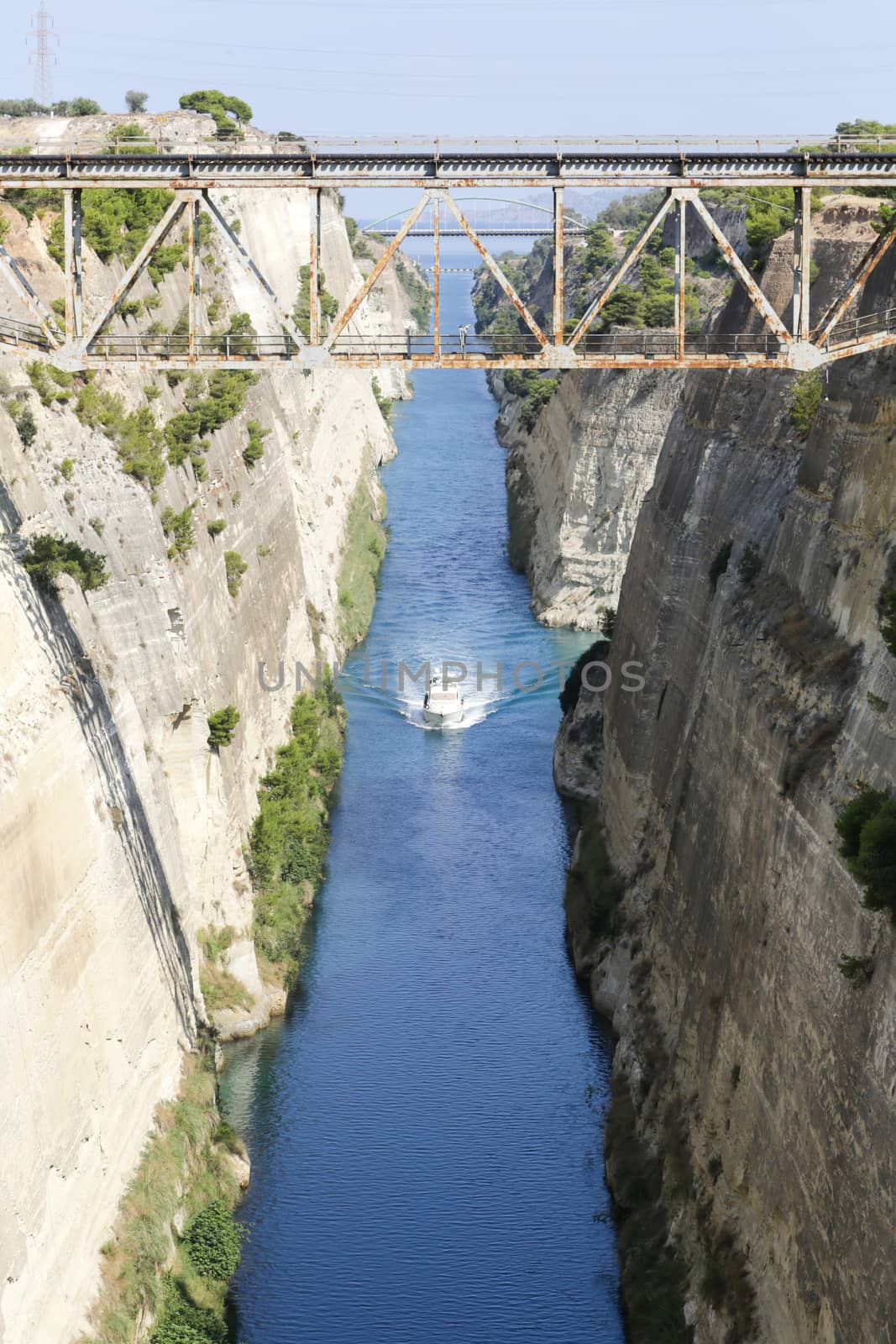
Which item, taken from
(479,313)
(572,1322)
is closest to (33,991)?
(572,1322)

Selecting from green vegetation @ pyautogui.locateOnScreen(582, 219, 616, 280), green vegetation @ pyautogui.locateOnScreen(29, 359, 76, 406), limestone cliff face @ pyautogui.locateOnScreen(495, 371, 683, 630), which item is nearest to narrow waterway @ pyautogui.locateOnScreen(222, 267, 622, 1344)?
limestone cliff face @ pyautogui.locateOnScreen(495, 371, 683, 630)

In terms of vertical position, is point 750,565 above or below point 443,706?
above

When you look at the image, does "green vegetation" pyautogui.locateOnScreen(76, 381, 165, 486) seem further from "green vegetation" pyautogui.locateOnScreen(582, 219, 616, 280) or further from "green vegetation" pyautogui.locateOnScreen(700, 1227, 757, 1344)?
"green vegetation" pyautogui.locateOnScreen(582, 219, 616, 280)

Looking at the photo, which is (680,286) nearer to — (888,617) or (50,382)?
(888,617)

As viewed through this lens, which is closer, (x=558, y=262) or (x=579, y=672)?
(x=558, y=262)

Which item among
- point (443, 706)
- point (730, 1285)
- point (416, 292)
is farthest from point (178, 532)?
point (416, 292)

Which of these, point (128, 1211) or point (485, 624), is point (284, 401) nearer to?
point (485, 624)

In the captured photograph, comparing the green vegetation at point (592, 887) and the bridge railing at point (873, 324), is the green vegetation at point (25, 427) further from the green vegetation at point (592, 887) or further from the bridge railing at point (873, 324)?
the green vegetation at point (592, 887)
